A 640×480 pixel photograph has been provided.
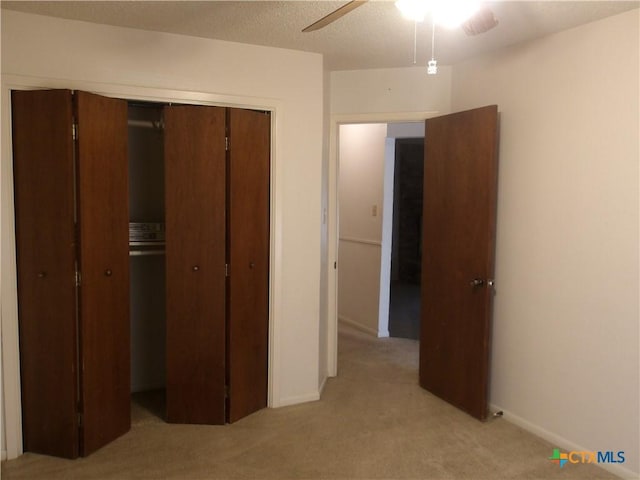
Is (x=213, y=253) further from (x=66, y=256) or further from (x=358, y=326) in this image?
(x=358, y=326)

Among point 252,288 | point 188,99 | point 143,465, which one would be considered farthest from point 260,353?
point 188,99

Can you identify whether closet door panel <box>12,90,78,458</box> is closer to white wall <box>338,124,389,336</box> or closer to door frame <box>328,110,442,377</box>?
door frame <box>328,110,442,377</box>

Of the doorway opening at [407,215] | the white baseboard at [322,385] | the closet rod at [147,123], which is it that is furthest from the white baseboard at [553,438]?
the doorway opening at [407,215]

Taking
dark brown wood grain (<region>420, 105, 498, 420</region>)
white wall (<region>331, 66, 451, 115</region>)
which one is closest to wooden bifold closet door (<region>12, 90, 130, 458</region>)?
white wall (<region>331, 66, 451, 115</region>)

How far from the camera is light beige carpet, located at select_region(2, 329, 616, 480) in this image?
243 cm

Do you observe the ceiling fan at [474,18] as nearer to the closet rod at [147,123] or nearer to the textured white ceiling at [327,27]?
the textured white ceiling at [327,27]

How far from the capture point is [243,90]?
2.97 m

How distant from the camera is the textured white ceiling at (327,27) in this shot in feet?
7.71

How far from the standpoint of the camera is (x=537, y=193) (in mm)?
2822

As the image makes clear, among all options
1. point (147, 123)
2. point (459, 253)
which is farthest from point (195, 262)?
point (459, 253)

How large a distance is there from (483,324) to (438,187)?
96 cm

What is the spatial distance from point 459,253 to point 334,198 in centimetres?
102

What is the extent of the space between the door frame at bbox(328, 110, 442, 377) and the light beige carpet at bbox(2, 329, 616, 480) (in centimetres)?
47

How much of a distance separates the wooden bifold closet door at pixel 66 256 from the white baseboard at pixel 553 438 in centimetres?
236
